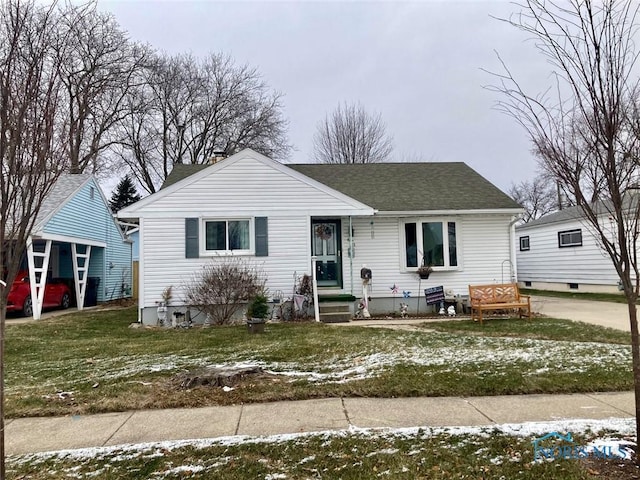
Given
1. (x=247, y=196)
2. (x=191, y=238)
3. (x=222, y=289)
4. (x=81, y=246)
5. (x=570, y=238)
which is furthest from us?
(x=570, y=238)

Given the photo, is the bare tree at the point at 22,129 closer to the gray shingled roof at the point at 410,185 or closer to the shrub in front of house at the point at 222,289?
the shrub in front of house at the point at 222,289

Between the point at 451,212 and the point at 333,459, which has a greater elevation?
the point at 451,212

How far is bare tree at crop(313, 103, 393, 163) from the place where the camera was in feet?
101

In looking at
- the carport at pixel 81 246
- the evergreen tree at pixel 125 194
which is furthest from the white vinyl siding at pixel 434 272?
the evergreen tree at pixel 125 194

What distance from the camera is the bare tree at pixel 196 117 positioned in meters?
29.8

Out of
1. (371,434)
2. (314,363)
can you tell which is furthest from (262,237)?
(371,434)

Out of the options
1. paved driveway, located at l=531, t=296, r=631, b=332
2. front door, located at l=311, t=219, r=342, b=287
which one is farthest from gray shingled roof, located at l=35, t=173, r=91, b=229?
paved driveway, located at l=531, t=296, r=631, b=332

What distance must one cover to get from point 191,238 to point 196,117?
851 inches

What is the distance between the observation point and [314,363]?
6293 millimetres

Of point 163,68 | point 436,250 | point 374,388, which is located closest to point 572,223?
point 436,250

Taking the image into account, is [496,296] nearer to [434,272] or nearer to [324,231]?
[434,272]

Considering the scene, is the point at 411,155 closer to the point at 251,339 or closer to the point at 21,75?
the point at 251,339

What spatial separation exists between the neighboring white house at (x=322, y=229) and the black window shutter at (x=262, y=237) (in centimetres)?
3

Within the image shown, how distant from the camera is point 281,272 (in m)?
11.9
